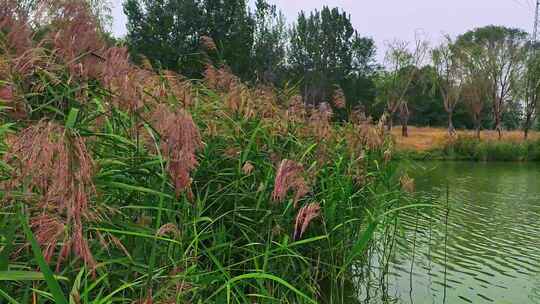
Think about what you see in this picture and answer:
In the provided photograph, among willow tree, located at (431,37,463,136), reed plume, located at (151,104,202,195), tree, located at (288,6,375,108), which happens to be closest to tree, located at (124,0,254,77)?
tree, located at (288,6,375,108)

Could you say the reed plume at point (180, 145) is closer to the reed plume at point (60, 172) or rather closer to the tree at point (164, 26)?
the reed plume at point (60, 172)

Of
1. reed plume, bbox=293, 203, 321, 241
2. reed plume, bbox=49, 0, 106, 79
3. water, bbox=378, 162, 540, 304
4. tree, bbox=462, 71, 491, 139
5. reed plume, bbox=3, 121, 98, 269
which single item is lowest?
water, bbox=378, 162, 540, 304

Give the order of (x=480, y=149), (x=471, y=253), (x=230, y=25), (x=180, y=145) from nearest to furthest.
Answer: (x=180, y=145)
(x=471, y=253)
(x=480, y=149)
(x=230, y=25)

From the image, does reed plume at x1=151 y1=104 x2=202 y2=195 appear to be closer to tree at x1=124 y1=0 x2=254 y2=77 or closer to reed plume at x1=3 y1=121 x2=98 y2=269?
reed plume at x1=3 y1=121 x2=98 y2=269

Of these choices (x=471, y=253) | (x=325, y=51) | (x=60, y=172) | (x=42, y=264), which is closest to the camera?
(x=60, y=172)

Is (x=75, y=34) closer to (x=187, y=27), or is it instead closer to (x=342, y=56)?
(x=187, y=27)

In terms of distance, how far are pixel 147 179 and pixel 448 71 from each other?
46.4 meters

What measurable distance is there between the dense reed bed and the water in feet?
4.58

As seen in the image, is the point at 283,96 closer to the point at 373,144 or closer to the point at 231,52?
the point at 373,144

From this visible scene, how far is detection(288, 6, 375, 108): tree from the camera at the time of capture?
47.3 m

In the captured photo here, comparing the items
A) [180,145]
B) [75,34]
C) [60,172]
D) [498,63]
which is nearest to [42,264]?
[60,172]

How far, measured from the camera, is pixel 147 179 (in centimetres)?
249

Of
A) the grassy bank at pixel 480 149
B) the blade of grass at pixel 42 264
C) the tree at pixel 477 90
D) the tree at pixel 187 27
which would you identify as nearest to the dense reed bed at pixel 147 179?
the blade of grass at pixel 42 264

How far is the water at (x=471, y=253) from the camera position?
18.7 ft
